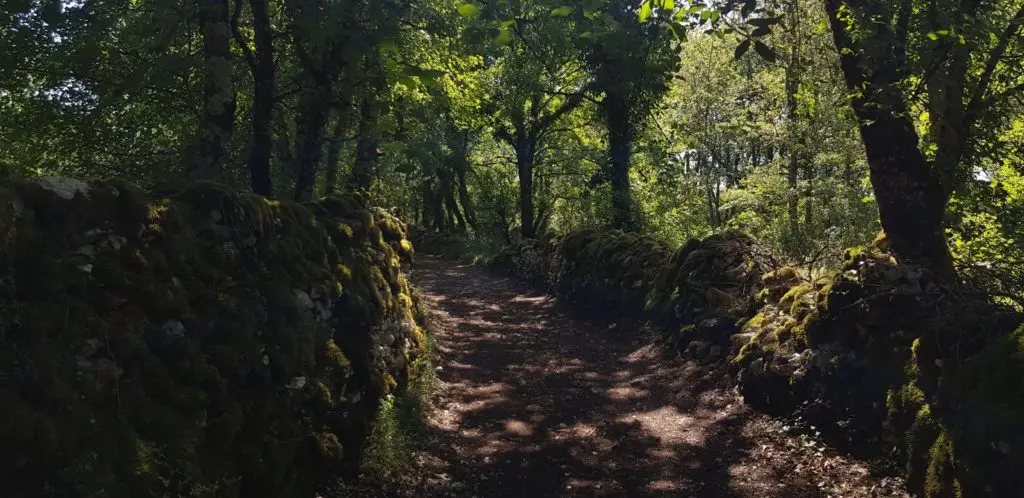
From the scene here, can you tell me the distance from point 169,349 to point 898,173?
22.7 ft

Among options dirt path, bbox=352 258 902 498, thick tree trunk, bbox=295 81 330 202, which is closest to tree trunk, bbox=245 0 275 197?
thick tree trunk, bbox=295 81 330 202

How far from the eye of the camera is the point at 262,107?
835cm

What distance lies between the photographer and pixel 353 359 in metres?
6.14

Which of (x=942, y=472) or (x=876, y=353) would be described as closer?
(x=942, y=472)

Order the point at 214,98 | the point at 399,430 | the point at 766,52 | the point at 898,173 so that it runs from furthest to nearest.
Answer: the point at 214,98
the point at 898,173
the point at 399,430
the point at 766,52

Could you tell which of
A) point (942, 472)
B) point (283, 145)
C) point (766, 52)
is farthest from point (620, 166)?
point (766, 52)

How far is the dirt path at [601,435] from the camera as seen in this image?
5398 mm

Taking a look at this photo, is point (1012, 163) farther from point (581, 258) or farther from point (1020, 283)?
point (581, 258)

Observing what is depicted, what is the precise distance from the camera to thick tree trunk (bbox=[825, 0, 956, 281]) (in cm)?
627

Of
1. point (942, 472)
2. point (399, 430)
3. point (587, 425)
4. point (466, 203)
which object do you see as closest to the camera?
point (942, 472)

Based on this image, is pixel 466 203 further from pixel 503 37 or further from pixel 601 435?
pixel 503 37

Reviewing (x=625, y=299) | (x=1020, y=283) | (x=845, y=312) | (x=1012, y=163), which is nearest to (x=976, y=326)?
(x=845, y=312)

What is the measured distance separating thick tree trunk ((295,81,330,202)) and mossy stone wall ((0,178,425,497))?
2.99m

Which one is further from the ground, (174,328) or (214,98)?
(214,98)
